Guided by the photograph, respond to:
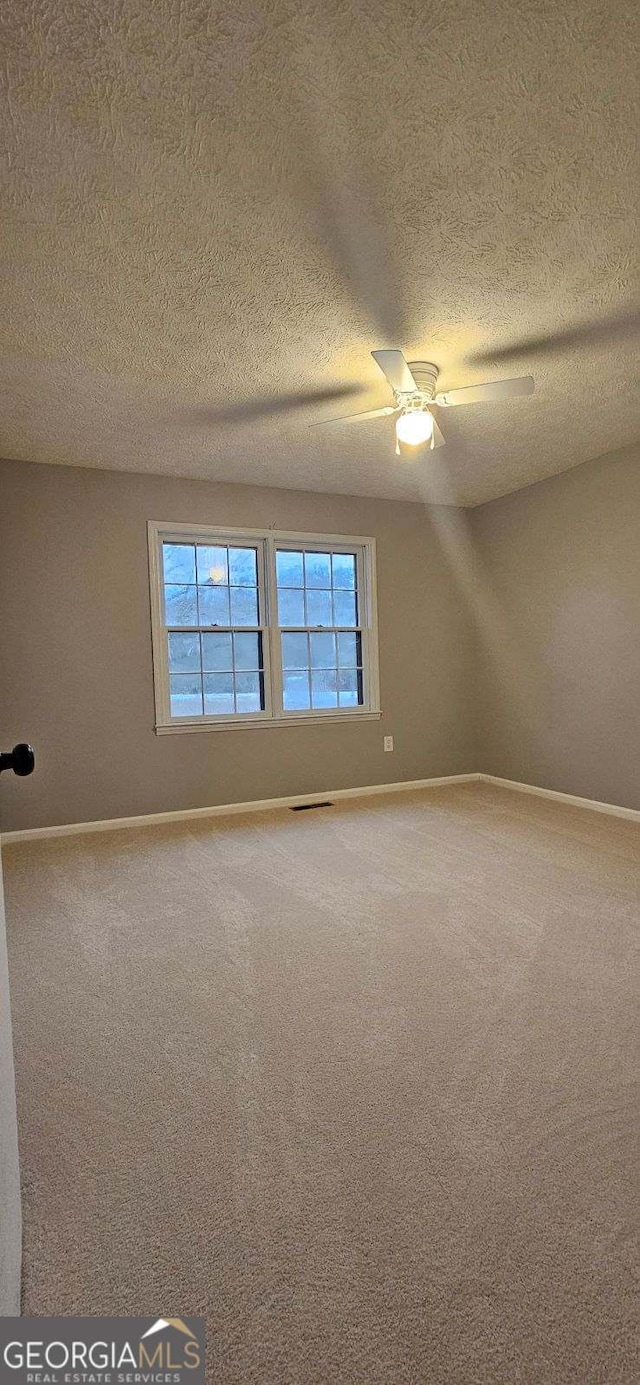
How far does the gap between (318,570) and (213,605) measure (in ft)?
3.10

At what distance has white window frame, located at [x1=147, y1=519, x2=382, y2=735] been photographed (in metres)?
4.35

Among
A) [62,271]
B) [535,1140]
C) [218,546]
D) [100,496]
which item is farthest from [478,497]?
[535,1140]

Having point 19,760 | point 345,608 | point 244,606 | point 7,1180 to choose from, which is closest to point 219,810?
point 244,606

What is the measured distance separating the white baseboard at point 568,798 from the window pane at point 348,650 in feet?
5.44

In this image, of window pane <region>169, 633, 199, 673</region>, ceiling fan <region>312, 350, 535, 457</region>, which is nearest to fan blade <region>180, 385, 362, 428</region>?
ceiling fan <region>312, 350, 535, 457</region>

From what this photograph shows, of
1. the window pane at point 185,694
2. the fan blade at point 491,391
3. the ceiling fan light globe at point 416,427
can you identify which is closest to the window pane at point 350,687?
the window pane at point 185,694

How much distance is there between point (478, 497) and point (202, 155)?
3.97 m

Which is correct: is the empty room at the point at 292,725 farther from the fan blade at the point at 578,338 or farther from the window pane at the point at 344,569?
the window pane at the point at 344,569

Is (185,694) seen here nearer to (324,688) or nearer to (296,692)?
(296,692)

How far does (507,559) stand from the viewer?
203 inches

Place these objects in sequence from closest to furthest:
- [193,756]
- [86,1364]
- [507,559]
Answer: [86,1364]
[193,756]
[507,559]

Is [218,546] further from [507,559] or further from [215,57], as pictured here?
[215,57]

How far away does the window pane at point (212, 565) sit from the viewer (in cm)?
454

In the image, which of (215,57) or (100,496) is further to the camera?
(100,496)
